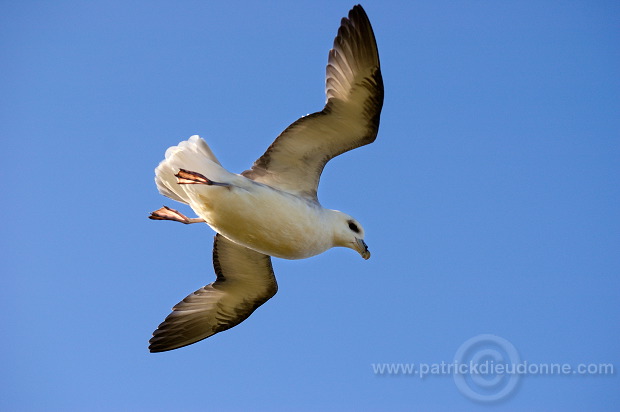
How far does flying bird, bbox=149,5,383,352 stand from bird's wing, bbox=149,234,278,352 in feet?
0.21

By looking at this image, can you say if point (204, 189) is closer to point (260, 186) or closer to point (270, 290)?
point (260, 186)

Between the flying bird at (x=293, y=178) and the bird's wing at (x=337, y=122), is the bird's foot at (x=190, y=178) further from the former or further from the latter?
the bird's wing at (x=337, y=122)

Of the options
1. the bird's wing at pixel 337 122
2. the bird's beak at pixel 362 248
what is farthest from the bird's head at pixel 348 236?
the bird's wing at pixel 337 122

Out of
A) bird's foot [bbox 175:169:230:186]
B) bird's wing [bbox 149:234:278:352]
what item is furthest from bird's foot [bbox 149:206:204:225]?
bird's foot [bbox 175:169:230:186]

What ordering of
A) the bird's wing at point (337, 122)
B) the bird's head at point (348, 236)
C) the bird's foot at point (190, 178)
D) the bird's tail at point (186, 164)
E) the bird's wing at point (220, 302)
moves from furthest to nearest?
the bird's wing at point (220, 302) < the bird's head at point (348, 236) < the bird's wing at point (337, 122) < the bird's tail at point (186, 164) < the bird's foot at point (190, 178)

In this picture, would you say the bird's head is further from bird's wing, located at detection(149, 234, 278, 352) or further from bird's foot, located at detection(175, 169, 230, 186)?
bird's foot, located at detection(175, 169, 230, 186)

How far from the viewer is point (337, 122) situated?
810 cm

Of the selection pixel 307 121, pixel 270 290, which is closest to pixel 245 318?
pixel 270 290

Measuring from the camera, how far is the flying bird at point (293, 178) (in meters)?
7.49

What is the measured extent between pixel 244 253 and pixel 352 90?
221cm

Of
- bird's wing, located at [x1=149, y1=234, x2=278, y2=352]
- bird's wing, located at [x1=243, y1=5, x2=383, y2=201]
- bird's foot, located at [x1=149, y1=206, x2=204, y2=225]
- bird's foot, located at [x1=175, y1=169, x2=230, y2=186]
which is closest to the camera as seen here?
bird's foot, located at [x1=175, y1=169, x2=230, y2=186]

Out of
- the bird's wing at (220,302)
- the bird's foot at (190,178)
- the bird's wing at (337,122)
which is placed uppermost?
the bird's wing at (337,122)

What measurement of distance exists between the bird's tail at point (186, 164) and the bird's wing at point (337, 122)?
753mm

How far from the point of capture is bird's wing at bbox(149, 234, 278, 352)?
902 cm
